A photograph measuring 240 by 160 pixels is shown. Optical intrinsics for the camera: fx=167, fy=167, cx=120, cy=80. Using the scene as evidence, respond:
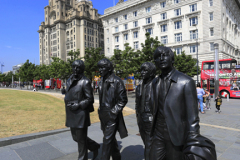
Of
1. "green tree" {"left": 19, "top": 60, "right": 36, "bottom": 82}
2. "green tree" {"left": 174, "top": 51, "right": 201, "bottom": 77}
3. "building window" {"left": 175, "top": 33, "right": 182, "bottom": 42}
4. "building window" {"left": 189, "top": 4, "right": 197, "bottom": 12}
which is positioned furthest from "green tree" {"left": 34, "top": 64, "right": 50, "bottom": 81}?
"building window" {"left": 189, "top": 4, "right": 197, "bottom": 12}

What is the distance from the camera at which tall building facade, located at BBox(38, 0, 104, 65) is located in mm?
79688

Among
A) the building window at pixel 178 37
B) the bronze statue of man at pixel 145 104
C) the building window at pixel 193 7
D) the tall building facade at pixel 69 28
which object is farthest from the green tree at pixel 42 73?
the bronze statue of man at pixel 145 104

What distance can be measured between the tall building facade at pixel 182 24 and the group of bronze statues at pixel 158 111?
30432mm

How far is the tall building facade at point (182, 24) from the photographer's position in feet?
116

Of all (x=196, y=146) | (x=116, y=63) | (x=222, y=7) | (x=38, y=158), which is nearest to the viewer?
(x=196, y=146)

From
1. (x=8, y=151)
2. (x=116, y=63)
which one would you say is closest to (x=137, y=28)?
(x=116, y=63)

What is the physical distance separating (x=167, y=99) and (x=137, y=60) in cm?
1810

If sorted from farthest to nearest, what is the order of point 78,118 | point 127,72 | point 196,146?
point 127,72 → point 78,118 → point 196,146

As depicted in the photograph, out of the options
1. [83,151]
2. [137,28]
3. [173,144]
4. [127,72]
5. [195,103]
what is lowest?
[83,151]

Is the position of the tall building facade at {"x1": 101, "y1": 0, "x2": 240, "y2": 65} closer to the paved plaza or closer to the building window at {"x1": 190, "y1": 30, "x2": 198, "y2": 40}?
the building window at {"x1": 190, "y1": 30, "x2": 198, "y2": 40}

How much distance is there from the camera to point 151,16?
44.2m

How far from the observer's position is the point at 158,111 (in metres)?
2.11

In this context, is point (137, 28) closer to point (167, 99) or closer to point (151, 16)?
point (151, 16)

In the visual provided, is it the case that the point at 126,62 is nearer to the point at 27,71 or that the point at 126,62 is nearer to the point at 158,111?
the point at 158,111
